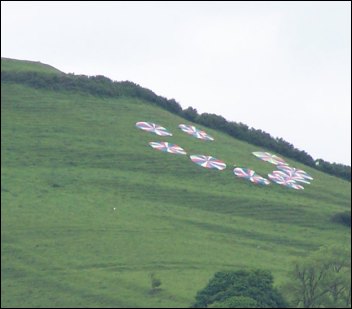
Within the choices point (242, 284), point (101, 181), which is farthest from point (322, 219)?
point (242, 284)

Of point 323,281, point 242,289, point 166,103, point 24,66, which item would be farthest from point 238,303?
point 166,103

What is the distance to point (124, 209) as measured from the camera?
7731cm

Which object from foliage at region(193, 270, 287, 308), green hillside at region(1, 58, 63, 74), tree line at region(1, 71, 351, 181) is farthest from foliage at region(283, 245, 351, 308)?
green hillside at region(1, 58, 63, 74)

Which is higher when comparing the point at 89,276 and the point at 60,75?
the point at 60,75

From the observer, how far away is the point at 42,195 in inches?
3024

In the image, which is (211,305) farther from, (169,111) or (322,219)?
(169,111)

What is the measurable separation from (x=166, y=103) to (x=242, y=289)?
44.5 m

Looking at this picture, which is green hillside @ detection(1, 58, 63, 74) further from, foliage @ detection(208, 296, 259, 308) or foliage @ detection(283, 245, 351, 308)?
foliage @ detection(208, 296, 259, 308)

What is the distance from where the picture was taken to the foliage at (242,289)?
184 ft

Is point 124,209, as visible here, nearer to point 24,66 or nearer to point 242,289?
point 242,289

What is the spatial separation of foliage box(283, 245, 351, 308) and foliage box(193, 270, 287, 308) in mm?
683

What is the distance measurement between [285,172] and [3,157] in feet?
57.6

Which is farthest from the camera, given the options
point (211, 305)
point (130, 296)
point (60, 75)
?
point (60, 75)

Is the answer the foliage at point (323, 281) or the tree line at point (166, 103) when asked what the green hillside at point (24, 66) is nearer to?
the tree line at point (166, 103)
